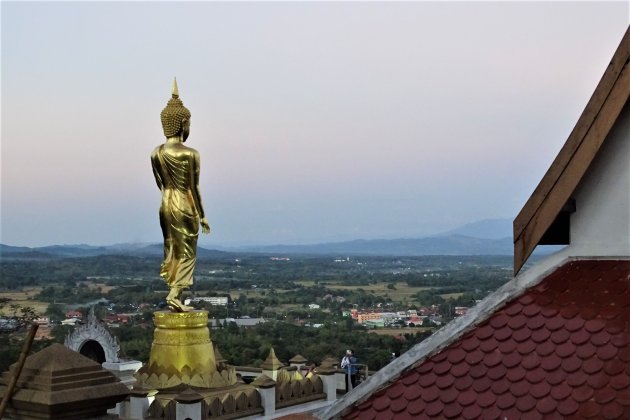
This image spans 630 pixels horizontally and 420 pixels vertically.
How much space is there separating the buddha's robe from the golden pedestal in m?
0.63

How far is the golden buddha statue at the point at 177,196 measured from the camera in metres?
12.5

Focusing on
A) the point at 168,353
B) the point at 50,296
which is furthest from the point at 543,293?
the point at 50,296

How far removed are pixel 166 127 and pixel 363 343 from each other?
16.1 metres

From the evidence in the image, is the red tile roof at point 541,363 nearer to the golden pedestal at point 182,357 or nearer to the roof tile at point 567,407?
the roof tile at point 567,407

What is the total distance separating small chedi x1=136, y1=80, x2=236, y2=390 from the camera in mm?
11961

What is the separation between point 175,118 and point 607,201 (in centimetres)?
941

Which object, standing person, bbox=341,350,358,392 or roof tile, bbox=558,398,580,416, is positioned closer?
roof tile, bbox=558,398,580,416

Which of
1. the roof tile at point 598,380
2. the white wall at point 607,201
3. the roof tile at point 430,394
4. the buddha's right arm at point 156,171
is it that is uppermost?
the buddha's right arm at point 156,171

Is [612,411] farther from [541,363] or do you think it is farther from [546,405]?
[541,363]

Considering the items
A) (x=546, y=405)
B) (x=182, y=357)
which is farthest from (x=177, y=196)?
(x=546, y=405)

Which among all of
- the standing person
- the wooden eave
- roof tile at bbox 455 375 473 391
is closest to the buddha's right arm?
the standing person

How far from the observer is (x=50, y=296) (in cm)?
5441

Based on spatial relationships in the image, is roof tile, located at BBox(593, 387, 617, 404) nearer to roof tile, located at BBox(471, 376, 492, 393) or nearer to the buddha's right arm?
roof tile, located at BBox(471, 376, 492, 393)

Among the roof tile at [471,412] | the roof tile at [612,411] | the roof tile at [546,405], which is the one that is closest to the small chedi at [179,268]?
the roof tile at [471,412]
